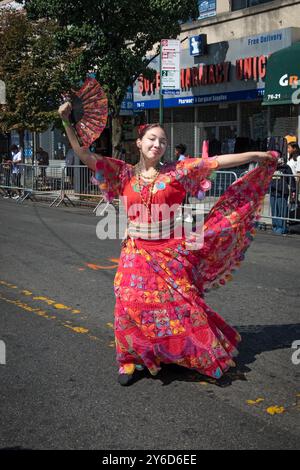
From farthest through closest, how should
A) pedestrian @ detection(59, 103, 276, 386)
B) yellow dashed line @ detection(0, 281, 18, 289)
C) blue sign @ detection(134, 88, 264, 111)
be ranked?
blue sign @ detection(134, 88, 264, 111)
yellow dashed line @ detection(0, 281, 18, 289)
pedestrian @ detection(59, 103, 276, 386)

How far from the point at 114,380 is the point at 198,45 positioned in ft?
57.6

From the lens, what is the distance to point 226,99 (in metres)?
19.8

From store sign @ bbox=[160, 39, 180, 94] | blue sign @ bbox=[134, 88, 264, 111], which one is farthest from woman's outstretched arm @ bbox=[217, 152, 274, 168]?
blue sign @ bbox=[134, 88, 264, 111]

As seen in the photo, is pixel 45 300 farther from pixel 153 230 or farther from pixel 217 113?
pixel 217 113

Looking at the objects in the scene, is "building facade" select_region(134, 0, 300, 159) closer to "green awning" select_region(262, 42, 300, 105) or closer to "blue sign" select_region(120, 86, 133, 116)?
"blue sign" select_region(120, 86, 133, 116)

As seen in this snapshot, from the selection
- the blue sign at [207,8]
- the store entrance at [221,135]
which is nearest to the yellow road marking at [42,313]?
the store entrance at [221,135]

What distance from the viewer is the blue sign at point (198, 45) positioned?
2023cm

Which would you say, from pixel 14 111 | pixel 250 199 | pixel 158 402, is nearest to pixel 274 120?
pixel 14 111

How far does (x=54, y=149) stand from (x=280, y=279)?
25.7 meters

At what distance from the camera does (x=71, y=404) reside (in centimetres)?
395

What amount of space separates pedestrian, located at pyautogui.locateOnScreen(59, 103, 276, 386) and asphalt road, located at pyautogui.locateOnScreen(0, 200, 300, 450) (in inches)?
8.5

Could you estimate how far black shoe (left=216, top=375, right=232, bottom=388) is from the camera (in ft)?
14.0

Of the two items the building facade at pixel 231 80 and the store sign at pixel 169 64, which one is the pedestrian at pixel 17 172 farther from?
the store sign at pixel 169 64
